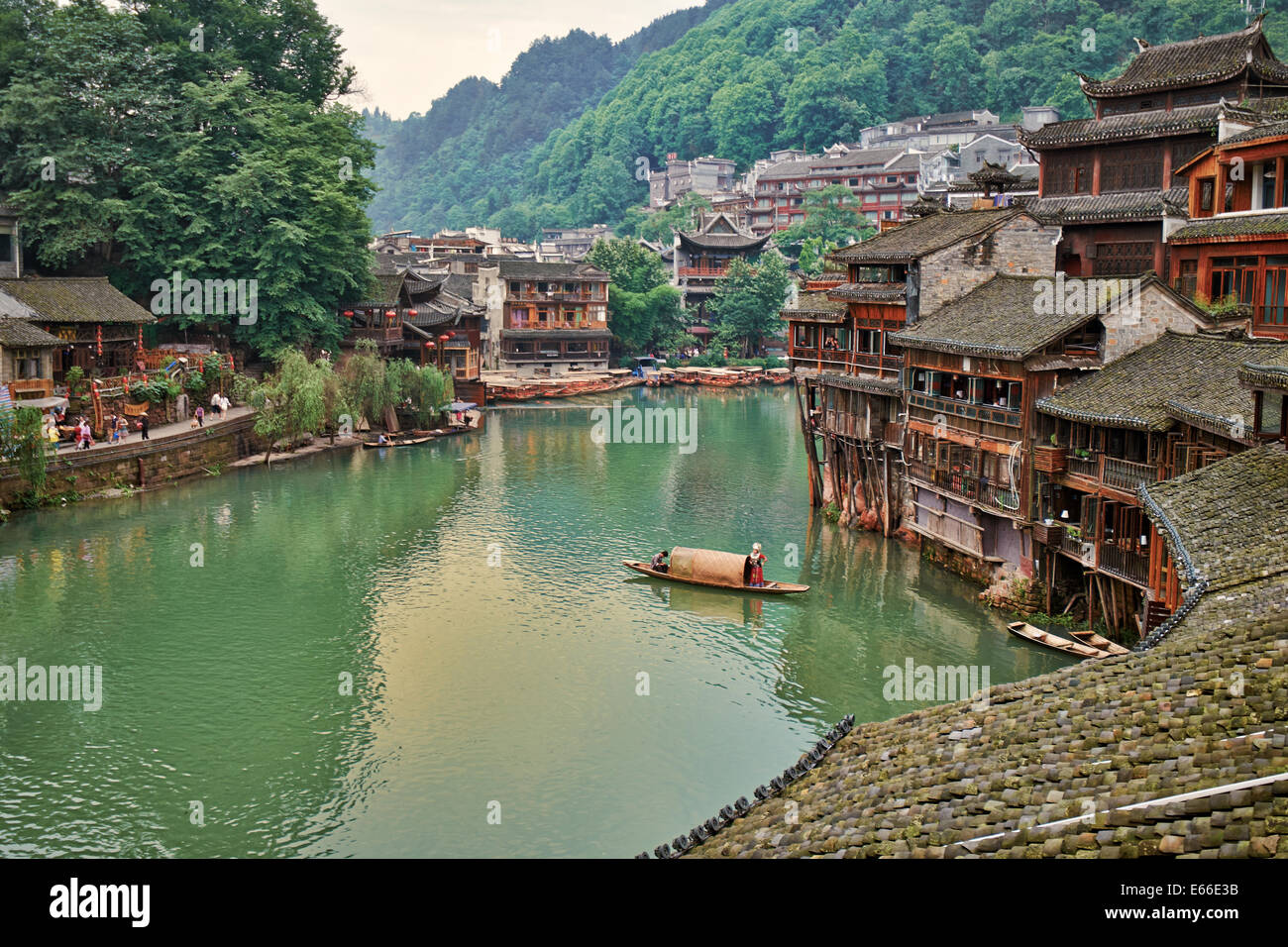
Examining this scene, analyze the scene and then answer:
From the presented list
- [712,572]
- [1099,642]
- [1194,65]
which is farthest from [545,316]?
[1099,642]

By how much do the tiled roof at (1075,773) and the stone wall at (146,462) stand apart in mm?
35224

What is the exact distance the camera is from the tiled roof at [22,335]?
42.7m

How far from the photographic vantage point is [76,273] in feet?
196

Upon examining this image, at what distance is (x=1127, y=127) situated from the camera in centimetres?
4025

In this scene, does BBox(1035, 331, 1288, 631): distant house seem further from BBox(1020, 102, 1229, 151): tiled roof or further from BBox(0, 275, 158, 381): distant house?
BBox(0, 275, 158, 381): distant house

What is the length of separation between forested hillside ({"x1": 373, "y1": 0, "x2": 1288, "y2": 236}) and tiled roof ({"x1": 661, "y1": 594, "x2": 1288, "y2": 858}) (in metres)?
118

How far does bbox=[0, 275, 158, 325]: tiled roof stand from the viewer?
48812mm

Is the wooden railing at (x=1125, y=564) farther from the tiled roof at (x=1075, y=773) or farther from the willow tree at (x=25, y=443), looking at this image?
the willow tree at (x=25, y=443)

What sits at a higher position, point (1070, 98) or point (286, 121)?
point (1070, 98)

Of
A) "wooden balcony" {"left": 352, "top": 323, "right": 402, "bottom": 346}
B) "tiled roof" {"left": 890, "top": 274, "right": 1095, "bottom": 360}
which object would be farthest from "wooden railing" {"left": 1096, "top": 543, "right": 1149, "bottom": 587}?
"wooden balcony" {"left": 352, "top": 323, "right": 402, "bottom": 346}

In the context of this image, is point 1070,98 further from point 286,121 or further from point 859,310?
point 859,310

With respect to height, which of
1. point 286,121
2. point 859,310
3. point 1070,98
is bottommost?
point 859,310

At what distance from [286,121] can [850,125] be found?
313 ft
